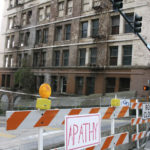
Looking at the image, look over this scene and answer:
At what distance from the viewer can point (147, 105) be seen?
766 cm

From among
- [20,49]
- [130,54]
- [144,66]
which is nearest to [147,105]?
[144,66]

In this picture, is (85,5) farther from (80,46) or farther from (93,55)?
(93,55)

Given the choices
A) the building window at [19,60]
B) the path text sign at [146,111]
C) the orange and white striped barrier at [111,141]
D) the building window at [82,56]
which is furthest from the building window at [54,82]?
the orange and white striped barrier at [111,141]

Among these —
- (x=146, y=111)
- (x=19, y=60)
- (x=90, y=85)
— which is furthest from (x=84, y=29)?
(x=146, y=111)

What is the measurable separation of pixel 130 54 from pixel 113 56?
209 centimetres

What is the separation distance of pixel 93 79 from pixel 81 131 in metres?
22.2

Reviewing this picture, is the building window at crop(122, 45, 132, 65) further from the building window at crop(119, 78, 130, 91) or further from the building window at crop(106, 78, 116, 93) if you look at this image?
the building window at crop(106, 78, 116, 93)

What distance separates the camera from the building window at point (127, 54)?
2309 cm

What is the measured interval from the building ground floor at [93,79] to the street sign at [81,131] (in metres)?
18.0

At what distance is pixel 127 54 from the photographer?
2338 centimetres

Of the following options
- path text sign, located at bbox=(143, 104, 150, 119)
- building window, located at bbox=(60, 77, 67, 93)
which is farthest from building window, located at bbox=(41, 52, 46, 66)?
path text sign, located at bbox=(143, 104, 150, 119)

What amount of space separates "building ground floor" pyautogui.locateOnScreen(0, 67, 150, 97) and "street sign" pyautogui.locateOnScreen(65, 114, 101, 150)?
18.0 metres

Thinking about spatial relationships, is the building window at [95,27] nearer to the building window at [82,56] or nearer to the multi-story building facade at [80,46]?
the multi-story building facade at [80,46]

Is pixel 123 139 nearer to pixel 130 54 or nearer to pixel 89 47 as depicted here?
pixel 130 54
